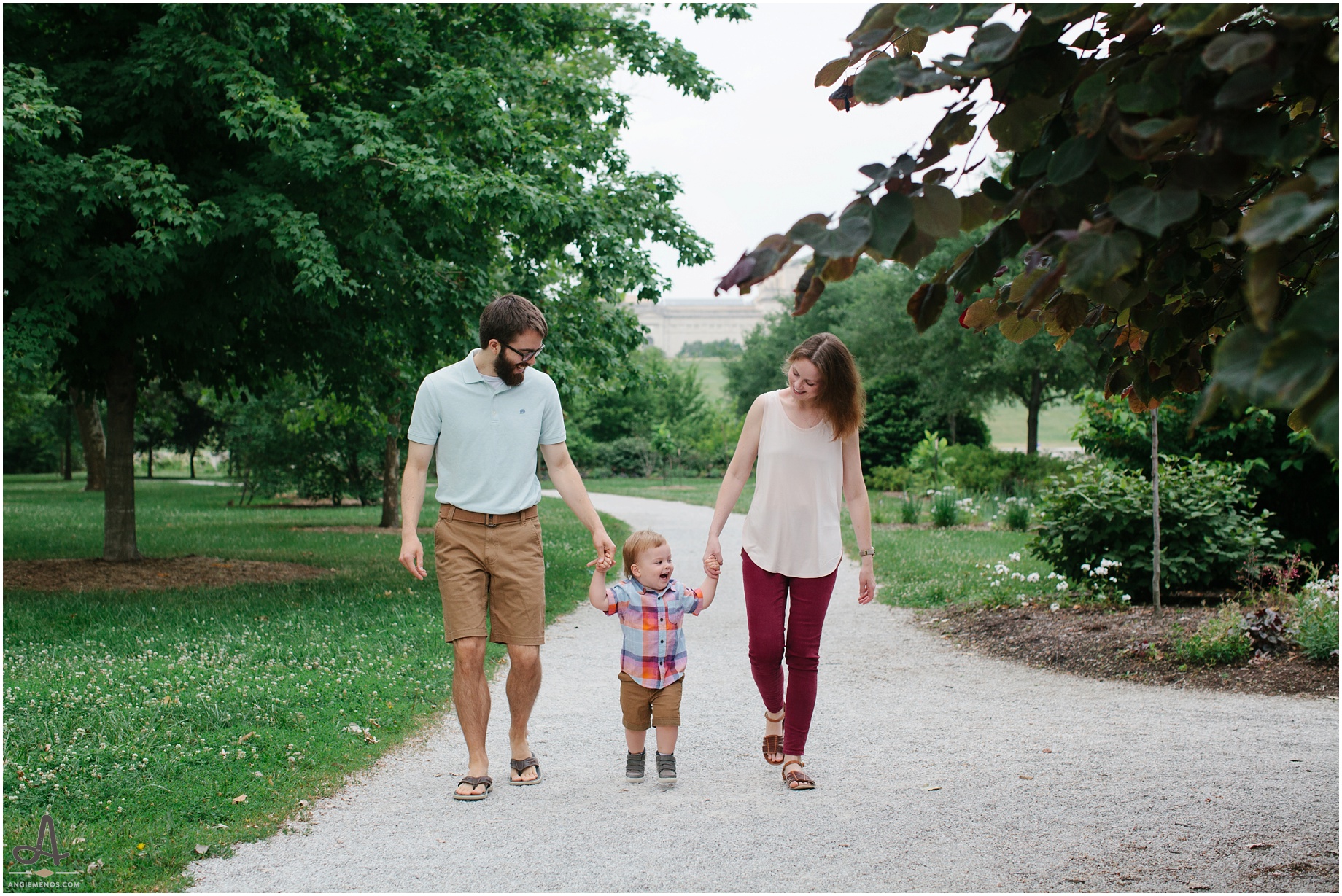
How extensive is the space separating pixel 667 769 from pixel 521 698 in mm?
702

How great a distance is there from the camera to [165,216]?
24.7 ft

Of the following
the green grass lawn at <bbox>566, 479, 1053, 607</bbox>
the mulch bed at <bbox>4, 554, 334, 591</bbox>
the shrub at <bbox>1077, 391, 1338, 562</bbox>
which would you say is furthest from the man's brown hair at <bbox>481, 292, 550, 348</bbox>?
the mulch bed at <bbox>4, 554, 334, 591</bbox>

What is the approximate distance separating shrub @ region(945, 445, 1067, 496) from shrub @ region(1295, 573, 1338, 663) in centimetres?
1568

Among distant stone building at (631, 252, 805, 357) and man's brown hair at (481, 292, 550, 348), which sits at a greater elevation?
distant stone building at (631, 252, 805, 357)

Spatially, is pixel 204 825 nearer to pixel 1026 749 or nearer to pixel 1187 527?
pixel 1026 749

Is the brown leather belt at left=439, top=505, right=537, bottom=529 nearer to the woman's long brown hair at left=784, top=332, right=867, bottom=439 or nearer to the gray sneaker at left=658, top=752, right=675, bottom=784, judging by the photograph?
the gray sneaker at left=658, top=752, right=675, bottom=784

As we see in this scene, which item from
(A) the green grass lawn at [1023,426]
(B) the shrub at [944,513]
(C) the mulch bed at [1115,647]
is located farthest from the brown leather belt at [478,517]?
(A) the green grass lawn at [1023,426]

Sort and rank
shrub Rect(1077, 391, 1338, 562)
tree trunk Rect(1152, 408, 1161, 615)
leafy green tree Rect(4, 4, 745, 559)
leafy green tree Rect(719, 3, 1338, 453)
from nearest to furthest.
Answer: leafy green tree Rect(719, 3, 1338, 453), tree trunk Rect(1152, 408, 1161, 615), leafy green tree Rect(4, 4, 745, 559), shrub Rect(1077, 391, 1338, 562)

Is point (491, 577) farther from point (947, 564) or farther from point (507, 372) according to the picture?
point (947, 564)

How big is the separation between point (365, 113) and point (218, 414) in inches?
725

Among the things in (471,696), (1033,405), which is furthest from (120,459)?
(1033,405)

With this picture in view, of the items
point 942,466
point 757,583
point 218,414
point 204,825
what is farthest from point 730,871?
point 218,414

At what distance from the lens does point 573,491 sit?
4.56 m

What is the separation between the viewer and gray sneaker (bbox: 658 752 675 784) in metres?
4.49
